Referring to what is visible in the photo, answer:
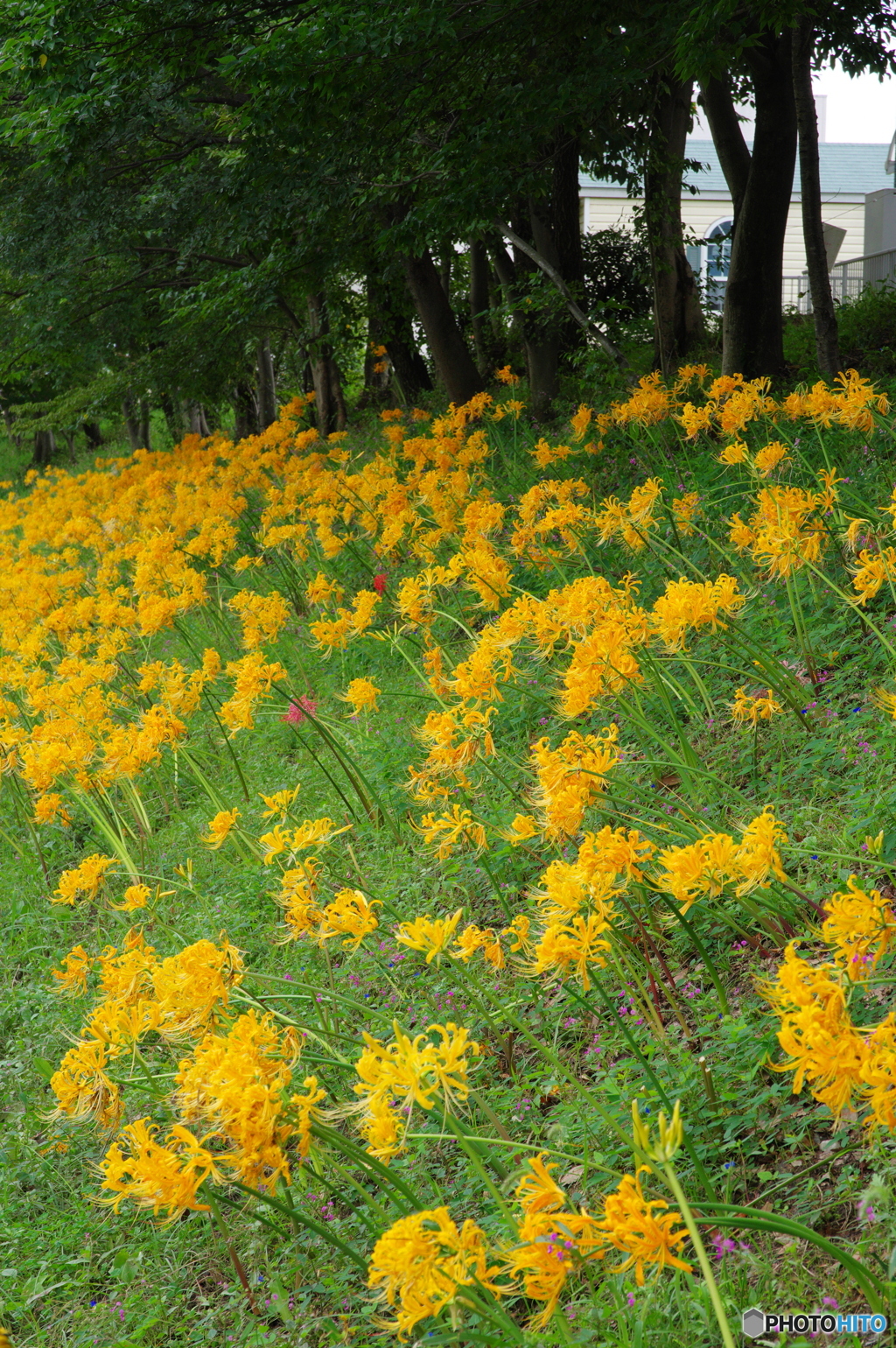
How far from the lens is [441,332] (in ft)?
34.7

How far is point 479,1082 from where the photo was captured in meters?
2.87

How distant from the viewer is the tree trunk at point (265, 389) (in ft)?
53.9

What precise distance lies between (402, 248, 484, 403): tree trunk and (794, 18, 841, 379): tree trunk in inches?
184

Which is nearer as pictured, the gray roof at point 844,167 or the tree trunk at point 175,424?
the tree trunk at point 175,424

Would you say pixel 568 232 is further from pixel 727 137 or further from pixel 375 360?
pixel 375 360

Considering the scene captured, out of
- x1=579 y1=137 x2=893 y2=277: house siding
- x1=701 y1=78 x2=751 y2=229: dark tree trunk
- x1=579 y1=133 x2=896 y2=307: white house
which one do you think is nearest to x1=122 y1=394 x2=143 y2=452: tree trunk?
x1=579 y1=133 x2=896 y2=307: white house

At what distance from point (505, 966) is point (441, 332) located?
338 inches

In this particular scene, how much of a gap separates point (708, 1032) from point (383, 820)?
2297 mm

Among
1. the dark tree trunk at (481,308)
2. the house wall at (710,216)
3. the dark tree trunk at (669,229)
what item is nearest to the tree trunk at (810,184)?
the dark tree trunk at (669,229)

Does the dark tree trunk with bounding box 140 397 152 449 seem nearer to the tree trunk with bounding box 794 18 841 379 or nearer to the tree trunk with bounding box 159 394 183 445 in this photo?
the tree trunk with bounding box 159 394 183 445

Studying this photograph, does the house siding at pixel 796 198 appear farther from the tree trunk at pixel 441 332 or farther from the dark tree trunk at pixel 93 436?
the tree trunk at pixel 441 332

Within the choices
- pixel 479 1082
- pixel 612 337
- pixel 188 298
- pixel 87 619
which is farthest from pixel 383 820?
pixel 188 298

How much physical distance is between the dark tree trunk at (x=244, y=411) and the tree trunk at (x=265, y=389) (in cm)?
26

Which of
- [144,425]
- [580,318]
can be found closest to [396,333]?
[580,318]
